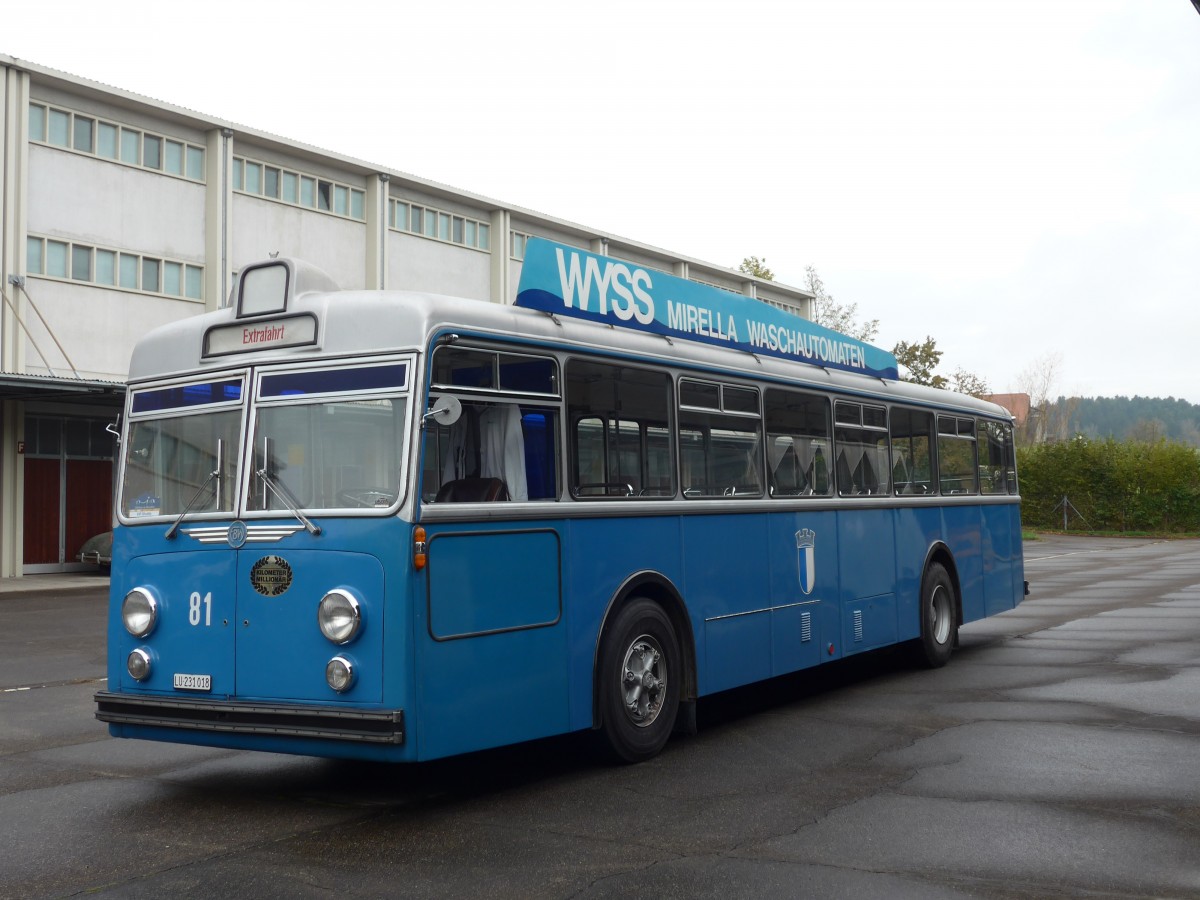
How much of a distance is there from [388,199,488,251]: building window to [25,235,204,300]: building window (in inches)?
324

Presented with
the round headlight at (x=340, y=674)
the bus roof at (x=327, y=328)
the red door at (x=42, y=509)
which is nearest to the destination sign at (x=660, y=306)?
the bus roof at (x=327, y=328)

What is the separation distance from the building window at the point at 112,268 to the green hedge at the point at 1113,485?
34.9m

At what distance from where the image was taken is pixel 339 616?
6453 mm

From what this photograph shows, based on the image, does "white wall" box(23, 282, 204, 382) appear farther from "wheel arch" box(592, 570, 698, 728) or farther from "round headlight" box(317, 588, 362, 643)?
"round headlight" box(317, 588, 362, 643)

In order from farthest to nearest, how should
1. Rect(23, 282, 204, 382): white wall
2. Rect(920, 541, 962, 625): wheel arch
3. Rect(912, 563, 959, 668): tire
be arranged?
Rect(23, 282, 204, 382): white wall
Rect(920, 541, 962, 625): wheel arch
Rect(912, 563, 959, 668): tire

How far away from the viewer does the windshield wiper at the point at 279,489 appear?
6.65 m

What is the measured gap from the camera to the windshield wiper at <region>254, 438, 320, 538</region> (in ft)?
21.8

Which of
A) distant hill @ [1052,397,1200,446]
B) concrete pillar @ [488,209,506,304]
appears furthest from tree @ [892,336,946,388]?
distant hill @ [1052,397,1200,446]

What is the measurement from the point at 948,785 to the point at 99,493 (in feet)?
91.7

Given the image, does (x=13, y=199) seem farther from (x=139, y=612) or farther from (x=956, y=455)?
(x=139, y=612)

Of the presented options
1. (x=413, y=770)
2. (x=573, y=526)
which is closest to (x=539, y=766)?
(x=413, y=770)

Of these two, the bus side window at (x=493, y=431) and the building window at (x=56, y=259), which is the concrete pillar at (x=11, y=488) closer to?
the building window at (x=56, y=259)

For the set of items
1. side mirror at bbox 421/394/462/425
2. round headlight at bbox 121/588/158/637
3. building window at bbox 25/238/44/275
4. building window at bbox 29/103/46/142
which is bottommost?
round headlight at bbox 121/588/158/637

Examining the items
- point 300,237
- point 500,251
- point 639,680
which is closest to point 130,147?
point 300,237
